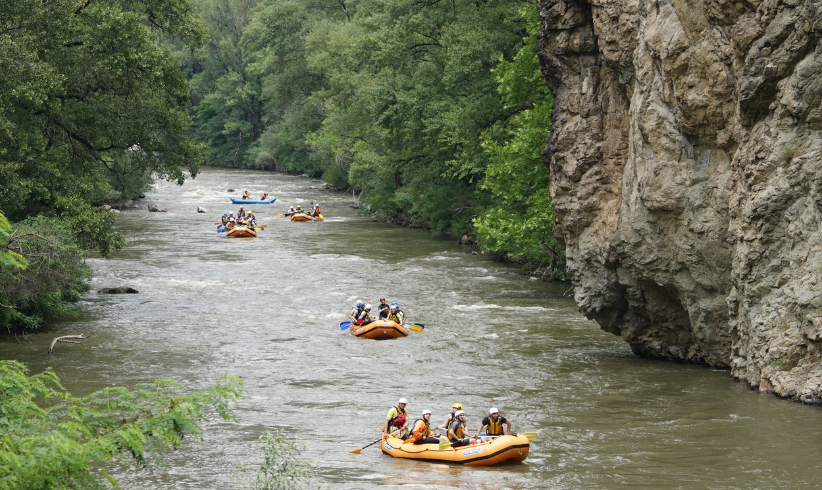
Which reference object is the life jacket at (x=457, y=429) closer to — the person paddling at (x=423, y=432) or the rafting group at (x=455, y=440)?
the rafting group at (x=455, y=440)

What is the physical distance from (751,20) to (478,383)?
864 centimetres

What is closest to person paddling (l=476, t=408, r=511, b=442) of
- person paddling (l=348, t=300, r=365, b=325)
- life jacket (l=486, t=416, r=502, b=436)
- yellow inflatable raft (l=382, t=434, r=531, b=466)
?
life jacket (l=486, t=416, r=502, b=436)

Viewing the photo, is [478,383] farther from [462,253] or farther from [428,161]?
[428,161]

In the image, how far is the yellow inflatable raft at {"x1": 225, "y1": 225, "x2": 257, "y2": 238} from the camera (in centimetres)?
4016

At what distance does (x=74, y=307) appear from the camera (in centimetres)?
2430

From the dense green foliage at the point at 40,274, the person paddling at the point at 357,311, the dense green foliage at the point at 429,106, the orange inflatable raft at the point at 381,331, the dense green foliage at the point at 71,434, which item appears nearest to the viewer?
the dense green foliage at the point at 71,434

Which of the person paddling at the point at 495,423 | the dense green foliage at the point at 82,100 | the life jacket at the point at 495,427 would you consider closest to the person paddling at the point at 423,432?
the person paddling at the point at 495,423

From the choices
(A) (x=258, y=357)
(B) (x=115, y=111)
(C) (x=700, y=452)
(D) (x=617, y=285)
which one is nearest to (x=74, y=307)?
(B) (x=115, y=111)

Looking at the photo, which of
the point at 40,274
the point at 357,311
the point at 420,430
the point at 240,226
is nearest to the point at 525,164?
the point at 357,311

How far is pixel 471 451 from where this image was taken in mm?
13797

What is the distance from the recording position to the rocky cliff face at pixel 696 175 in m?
14.6

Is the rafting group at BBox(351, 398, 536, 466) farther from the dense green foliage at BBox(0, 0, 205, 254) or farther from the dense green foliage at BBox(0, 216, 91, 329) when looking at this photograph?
the dense green foliage at BBox(0, 0, 205, 254)

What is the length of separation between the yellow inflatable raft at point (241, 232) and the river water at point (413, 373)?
5110 mm

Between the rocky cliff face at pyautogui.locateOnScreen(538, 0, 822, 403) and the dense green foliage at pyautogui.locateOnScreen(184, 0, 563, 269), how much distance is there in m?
6.65
